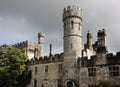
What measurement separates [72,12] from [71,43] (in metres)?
4.60

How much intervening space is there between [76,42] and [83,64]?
10.9ft

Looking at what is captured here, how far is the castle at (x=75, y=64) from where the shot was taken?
33.8 meters

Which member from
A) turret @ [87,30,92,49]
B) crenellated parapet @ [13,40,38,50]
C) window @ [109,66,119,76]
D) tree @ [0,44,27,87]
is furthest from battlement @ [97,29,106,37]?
crenellated parapet @ [13,40,38,50]

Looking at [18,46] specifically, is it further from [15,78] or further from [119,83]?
[119,83]

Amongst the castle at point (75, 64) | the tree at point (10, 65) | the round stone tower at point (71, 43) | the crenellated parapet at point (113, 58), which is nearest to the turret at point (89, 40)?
the castle at point (75, 64)

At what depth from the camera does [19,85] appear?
1657 inches

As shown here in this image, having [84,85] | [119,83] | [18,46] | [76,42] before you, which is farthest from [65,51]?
[18,46]

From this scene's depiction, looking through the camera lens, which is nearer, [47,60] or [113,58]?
[113,58]

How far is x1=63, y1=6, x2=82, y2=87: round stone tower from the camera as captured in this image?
36.6 m

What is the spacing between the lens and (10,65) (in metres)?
40.8

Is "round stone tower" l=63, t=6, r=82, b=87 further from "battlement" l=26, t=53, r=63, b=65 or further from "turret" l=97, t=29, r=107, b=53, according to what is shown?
"turret" l=97, t=29, r=107, b=53

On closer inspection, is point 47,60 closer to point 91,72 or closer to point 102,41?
point 91,72

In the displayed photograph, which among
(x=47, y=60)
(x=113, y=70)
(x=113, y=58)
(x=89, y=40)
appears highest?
(x=89, y=40)

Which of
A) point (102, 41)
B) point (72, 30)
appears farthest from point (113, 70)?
point (72, 30)
